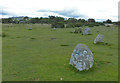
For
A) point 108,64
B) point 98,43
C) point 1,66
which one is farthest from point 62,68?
point 98,43

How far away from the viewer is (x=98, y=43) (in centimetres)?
1861

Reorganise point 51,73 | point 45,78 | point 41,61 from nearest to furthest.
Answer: point 45,78
point 51,73
point 41,61

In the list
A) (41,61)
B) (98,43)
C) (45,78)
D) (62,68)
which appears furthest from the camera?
(98,43)

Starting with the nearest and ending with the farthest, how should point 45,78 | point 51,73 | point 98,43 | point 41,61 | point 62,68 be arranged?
1. point 45,78
2. point 51,73
3. point 62,68
4. point 41,61
5. point 98,43

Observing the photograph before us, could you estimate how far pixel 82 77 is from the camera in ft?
25.8

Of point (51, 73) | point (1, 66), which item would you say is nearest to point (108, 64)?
point (51, 73)

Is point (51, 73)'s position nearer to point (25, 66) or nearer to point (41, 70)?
point (41, 70)

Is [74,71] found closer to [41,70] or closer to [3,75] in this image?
[41,70]

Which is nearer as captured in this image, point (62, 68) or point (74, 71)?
point (74, 71)

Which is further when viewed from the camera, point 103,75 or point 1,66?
point 1,66

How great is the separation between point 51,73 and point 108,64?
16.7ft

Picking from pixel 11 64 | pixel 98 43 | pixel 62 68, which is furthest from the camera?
pixel 98 43

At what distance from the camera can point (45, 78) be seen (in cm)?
777

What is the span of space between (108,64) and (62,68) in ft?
13.4
